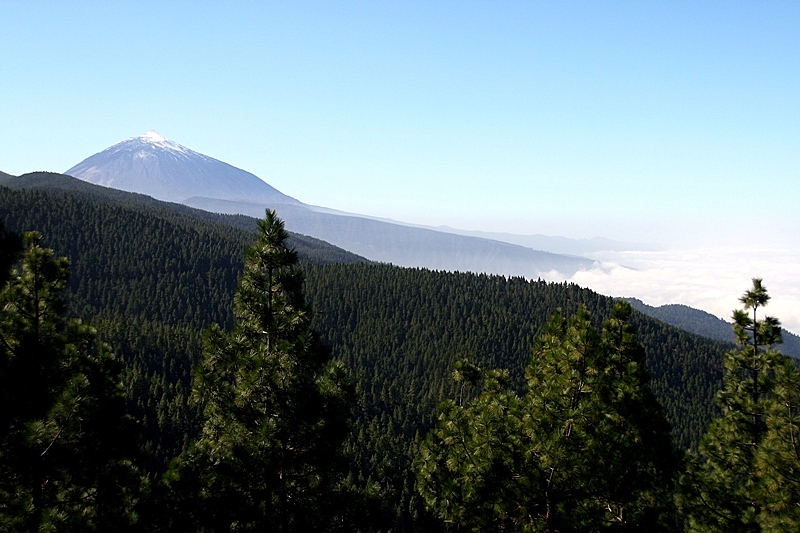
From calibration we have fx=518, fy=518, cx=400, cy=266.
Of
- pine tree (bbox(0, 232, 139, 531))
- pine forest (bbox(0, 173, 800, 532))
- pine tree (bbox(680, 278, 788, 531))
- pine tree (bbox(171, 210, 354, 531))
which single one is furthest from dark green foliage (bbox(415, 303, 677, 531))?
pine tree (bbox(0, 232, 139, 531))

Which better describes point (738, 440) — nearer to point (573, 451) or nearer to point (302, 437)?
point (573, 451)

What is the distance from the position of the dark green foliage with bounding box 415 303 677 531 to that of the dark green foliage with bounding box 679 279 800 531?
5.44ft

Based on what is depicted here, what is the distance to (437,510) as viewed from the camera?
22203 millimetres

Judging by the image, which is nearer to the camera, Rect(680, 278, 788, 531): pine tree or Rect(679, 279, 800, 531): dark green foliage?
Rect(679, 279, 800, 531): dark green foliage

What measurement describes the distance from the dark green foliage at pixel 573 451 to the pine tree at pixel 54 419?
11.7 m

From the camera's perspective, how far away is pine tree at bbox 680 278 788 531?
65.5 feet

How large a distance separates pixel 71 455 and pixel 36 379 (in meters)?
2.37

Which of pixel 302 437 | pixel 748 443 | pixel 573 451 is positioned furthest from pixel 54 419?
pixel 748 443

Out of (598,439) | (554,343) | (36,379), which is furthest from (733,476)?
(36,379)

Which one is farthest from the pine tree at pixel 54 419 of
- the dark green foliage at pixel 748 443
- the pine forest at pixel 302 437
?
the dark green foliage at pixel 748 443

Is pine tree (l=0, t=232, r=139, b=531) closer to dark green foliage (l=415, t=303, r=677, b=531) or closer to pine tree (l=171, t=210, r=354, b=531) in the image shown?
pine tree (l=171, t=210, r=354, b=531)

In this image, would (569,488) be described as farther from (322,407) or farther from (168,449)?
(168,449)

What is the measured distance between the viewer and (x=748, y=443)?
21328mm

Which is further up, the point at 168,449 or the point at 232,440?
the point at 232,440
